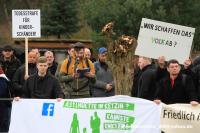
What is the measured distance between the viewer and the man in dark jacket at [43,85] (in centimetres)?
1076

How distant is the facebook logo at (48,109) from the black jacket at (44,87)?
11.0 inches

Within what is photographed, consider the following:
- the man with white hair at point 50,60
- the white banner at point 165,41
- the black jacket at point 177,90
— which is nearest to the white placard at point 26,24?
the man with white hair at point 50,60

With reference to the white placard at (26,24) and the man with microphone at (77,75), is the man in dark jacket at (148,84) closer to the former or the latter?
the man with microphone at (77,75)

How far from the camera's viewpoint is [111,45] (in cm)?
1700

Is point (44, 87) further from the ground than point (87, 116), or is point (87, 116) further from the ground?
point (44, 87)

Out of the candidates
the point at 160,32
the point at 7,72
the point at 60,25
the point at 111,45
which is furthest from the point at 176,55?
the point at 60,25

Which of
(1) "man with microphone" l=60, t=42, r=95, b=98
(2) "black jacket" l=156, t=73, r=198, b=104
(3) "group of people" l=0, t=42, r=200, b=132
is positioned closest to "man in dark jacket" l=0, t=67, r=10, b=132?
(3) "group of people" l=0, t=42, r=200, b=132

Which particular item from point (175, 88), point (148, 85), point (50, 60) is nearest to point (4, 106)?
point (50, 60)

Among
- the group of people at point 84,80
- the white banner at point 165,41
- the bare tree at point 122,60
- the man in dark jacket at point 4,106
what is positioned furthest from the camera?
the bare tree at point 122,60

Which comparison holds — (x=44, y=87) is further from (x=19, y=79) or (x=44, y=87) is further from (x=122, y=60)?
(x=122, y=60)

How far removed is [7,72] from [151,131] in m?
4.39

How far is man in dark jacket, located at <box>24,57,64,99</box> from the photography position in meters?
10.8

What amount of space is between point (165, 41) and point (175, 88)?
2063mm

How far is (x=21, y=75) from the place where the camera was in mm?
12953
